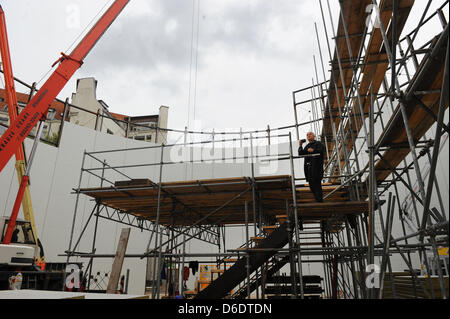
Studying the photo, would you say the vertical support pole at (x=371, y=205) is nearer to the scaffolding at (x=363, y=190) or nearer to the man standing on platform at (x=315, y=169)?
the scaffolding at (x=363, y=190)

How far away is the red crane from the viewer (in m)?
9.59

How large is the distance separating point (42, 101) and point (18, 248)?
5.15m

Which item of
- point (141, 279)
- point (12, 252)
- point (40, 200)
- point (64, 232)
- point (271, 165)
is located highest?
point (271, 165)

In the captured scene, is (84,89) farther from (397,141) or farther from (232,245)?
(397,141)

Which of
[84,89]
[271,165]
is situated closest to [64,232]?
[271,165]

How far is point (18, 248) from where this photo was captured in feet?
32.7

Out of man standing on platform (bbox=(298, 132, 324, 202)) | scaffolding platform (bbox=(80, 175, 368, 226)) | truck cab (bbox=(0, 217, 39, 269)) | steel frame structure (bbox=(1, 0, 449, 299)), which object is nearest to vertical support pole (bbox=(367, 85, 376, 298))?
steel frame structure (bbox=(1, 0, 449, 299))

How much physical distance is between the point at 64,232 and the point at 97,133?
679 centimetres

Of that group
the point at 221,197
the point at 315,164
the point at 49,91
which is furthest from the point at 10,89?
the point at 315,164

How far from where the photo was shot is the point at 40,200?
16.3 meters

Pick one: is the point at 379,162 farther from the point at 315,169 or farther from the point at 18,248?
the point at 18,248

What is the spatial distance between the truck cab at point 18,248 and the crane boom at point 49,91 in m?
2.77

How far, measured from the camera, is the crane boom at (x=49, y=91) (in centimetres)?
956

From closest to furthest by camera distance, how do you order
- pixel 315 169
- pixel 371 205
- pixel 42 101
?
1. pixel 371 205
2. pixel 315 169
3. pixel 42 101
